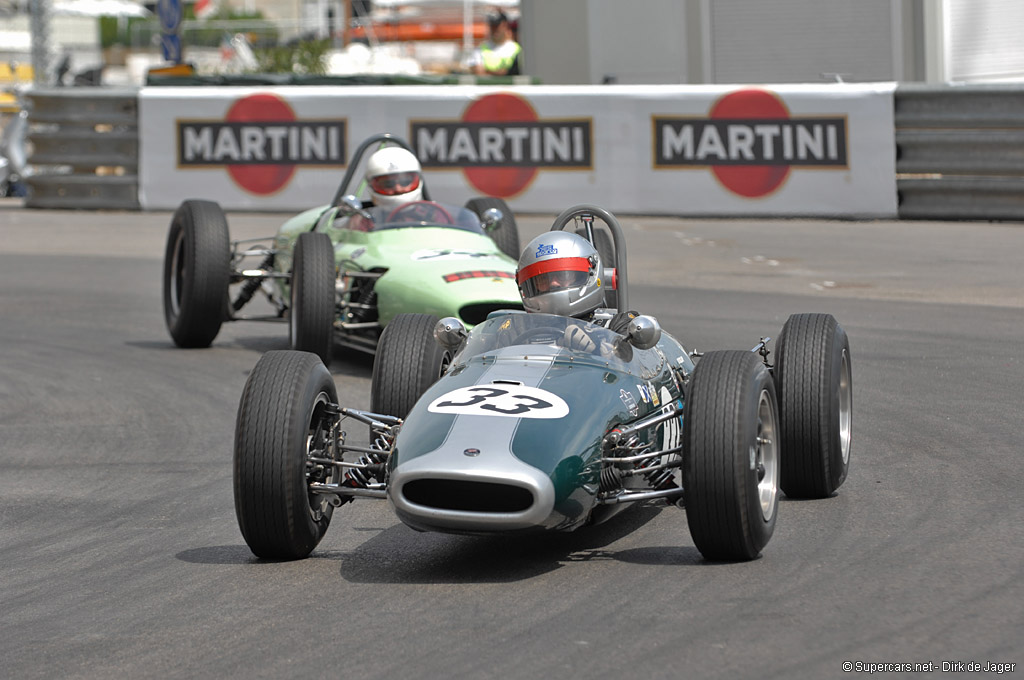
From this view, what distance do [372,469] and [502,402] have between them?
0.69 metres

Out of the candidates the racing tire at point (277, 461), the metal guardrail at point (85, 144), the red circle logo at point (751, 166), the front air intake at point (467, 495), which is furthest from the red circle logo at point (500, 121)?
A: the front air intake at point (467, 495)

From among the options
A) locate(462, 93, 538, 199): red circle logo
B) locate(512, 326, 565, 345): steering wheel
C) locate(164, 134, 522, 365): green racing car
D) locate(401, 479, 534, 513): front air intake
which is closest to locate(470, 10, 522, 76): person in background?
locate(462, 93, 538, 199): red circle logo

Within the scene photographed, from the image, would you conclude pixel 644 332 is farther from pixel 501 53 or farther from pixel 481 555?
pixel 501 53

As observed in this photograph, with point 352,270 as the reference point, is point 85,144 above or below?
above

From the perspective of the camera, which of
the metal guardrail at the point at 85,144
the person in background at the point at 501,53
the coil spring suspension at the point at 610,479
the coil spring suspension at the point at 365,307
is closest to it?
the coil spring suspension at the point at 610,479

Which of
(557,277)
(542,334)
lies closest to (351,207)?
(557,277)

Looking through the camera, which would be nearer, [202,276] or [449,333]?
[449,333]

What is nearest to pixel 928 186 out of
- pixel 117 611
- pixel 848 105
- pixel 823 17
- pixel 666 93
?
pixel 848 105

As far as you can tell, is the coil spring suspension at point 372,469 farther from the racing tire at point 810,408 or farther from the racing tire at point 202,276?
the racing tire at point 202,276

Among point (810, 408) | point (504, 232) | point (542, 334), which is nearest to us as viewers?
point (542, 334)

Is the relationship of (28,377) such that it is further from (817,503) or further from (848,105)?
(848,105)

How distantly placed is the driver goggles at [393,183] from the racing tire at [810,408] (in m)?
5.32

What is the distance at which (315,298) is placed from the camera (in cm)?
997

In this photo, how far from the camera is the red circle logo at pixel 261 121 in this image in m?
19.3
